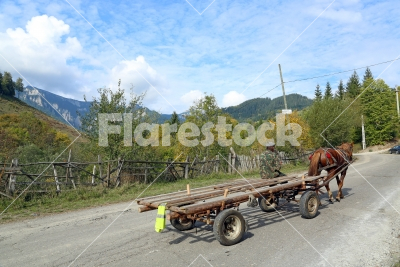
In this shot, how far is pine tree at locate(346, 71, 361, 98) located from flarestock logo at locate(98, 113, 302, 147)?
62705 mm

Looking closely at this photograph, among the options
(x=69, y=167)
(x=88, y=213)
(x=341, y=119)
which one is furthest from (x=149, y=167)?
(x=341, y=119)

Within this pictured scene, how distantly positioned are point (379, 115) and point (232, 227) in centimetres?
6343

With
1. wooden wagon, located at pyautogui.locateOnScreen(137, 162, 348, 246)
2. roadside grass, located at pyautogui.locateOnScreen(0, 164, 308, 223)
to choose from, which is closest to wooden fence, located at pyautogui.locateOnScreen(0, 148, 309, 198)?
roadside grass, located at pyautogui.locateOnScreen(0, 164, 308, 223)

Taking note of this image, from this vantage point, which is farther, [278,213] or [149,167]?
[149,167]

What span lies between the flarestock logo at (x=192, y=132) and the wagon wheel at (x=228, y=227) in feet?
35.5

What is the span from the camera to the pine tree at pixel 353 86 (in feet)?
265

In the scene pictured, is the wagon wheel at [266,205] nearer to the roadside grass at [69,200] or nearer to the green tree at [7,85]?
the roadside grass at [69,200]

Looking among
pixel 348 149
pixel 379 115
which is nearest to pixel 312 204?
pixel 348 149

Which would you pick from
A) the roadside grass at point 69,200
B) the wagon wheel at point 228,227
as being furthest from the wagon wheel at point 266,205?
the roadside grass at point 69,200

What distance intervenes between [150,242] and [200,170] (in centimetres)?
1318

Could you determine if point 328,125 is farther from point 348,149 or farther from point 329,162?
point 329,162

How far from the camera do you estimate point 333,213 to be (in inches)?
310

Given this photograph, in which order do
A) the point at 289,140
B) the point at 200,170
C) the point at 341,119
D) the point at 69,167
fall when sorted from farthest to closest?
the point at 341,119, the point at 289,140, the point at 200,170, the point at 69,167

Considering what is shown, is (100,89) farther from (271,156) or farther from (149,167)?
(271,156)
